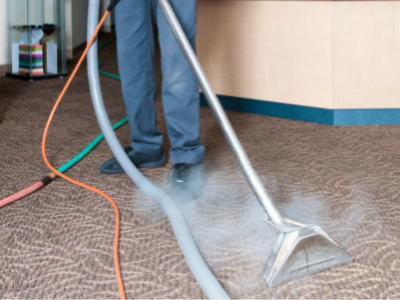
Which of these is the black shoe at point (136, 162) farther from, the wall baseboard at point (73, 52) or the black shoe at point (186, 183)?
the wall baseboard at point (73, 52)

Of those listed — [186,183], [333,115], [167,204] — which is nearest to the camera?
[167,204]

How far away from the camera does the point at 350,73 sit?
1878 millimetres

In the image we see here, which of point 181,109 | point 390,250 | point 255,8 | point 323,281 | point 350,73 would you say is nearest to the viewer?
point 323,281

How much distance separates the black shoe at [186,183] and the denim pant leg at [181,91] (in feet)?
0.09

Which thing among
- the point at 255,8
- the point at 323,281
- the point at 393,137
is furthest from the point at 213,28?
the point at 323,281

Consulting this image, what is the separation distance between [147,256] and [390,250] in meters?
0.50

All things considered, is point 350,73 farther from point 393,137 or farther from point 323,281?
point 323,281

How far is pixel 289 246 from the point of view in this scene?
2.49ft

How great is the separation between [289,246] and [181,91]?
22.5 inches

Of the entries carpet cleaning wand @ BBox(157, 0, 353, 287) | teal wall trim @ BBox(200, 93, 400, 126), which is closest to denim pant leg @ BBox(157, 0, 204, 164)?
carpet cleaning wand @ BBox(157, 0, 353, 287)

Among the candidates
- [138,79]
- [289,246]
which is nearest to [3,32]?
[138,79]

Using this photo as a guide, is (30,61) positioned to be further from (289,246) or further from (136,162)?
(289,246)

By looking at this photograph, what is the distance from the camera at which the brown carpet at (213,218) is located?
2.56 ft

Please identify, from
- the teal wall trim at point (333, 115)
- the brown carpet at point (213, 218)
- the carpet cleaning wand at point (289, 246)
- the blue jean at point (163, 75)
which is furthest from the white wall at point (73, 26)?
the carpet cleaning wand at point (289, 246)
